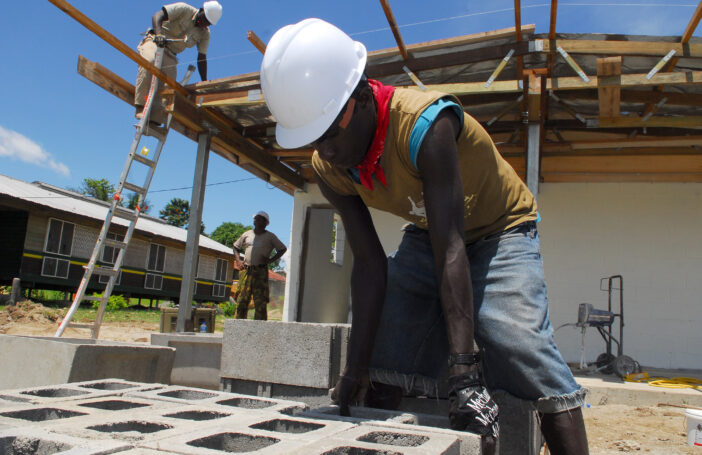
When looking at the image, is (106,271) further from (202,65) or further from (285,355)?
(285,355)

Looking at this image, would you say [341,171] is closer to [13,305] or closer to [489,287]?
[489,287]

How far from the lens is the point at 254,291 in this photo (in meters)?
7.95

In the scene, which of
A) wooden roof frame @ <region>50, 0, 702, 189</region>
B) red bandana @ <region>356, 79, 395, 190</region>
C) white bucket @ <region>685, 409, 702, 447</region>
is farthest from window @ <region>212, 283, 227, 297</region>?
red bandana @ <region>356, 79, 395, 190</region>

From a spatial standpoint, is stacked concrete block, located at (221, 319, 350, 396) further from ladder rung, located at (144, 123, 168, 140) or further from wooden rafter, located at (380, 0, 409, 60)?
ladder rung, located at (144, 123, 168, 140)

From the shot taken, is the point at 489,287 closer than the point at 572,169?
Yes

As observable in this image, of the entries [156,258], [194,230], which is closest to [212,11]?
[194,230]

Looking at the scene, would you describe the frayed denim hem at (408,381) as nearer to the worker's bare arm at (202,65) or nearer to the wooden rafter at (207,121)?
the wooden rafter at (207,121)

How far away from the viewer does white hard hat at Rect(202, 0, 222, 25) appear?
21.3 feet

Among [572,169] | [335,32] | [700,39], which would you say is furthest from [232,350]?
[572,169]

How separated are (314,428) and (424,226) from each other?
1.00 metres

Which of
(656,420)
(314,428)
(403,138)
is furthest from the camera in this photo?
(656,420)

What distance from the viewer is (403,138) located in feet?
6.14

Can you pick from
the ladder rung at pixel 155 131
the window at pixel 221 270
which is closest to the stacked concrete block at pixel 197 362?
the ladder rung at pixel 155 131

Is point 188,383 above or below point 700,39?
below
